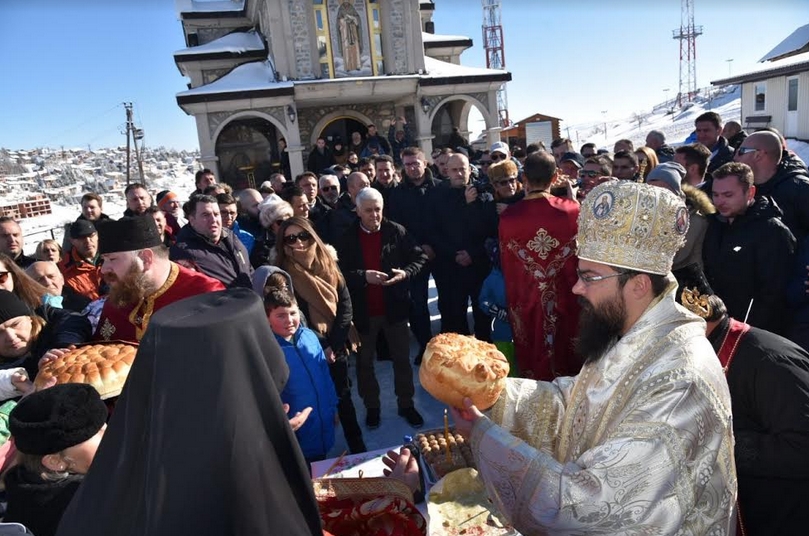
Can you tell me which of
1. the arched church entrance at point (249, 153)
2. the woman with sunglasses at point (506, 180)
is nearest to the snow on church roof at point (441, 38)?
the arched church entrance at point (249, 153)

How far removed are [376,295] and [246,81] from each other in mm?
12990

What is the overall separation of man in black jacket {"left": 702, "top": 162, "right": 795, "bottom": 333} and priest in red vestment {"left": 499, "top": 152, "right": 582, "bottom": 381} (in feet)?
3.54

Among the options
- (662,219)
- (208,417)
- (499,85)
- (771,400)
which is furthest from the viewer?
(499,85)

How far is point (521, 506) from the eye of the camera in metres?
1.55

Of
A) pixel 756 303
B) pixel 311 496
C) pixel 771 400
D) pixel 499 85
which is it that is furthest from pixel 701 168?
pixel 499 85

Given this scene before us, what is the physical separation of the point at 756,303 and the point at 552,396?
8.93 ft

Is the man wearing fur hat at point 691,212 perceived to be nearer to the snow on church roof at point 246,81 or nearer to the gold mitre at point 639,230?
the gold mitre at point 639,230

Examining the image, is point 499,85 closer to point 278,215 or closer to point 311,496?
point 278,215

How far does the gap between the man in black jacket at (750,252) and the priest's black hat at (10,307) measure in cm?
485

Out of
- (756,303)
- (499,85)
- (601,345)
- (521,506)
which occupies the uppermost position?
(499,85)

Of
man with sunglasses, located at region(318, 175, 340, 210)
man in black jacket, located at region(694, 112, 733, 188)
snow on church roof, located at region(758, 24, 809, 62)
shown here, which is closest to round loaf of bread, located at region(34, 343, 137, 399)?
man with sunglasses, located at region(318, 175, 340, 210)

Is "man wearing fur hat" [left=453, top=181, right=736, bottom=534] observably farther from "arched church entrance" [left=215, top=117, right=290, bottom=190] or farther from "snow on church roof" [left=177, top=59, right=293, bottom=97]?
"arched church entrance" [left=215, top=117, right=290, bottom=190]

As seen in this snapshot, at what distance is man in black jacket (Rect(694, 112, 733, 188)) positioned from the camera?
274 inches

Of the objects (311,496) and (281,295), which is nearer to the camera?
(311,496)
